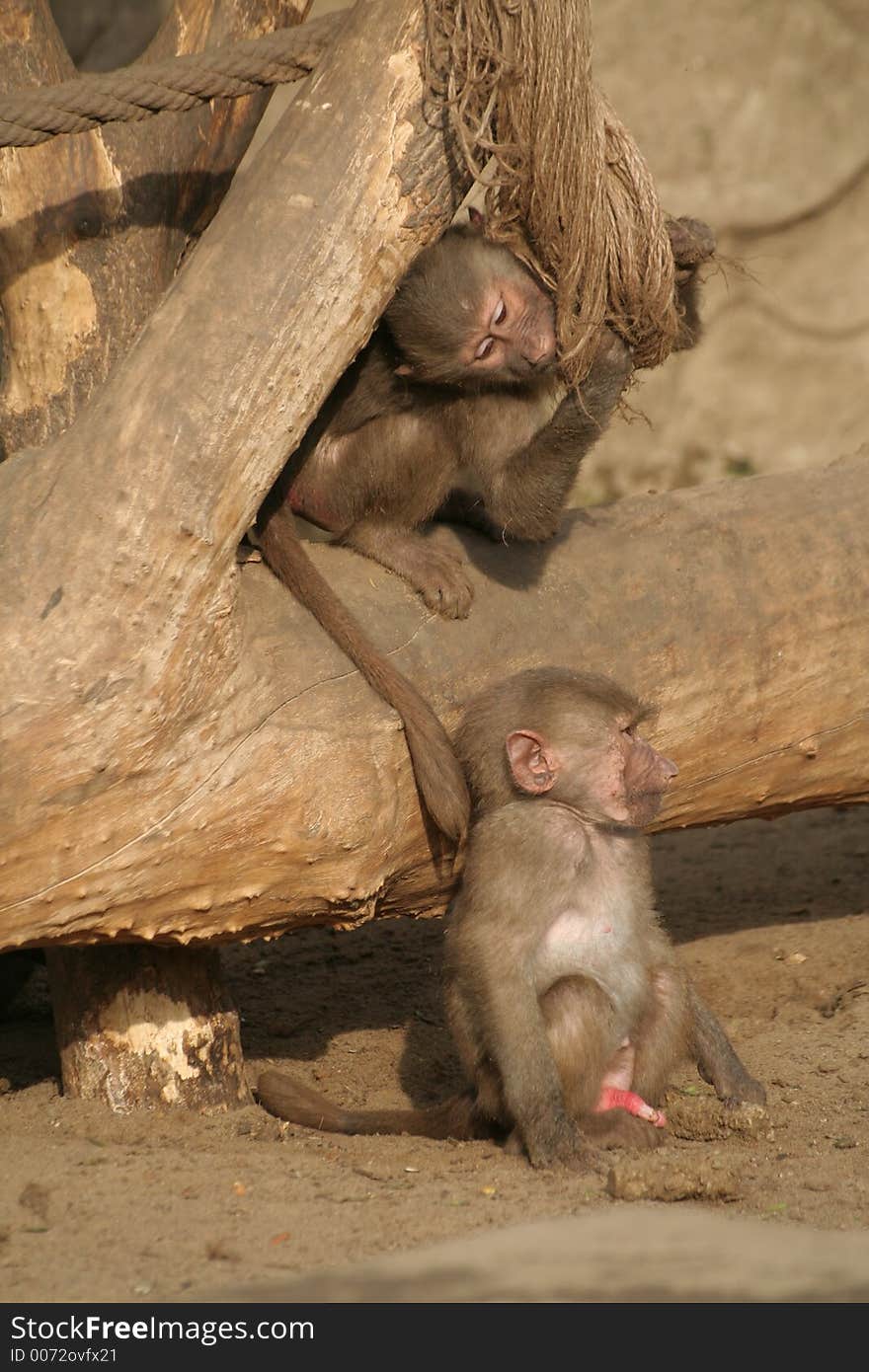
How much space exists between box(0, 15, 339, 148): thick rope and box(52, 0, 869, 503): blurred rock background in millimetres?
4964

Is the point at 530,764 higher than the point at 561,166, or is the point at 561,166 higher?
the point at 561,166

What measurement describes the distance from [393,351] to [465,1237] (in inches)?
91.4

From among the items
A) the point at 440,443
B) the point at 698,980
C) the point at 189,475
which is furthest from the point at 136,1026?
the point at 698,980

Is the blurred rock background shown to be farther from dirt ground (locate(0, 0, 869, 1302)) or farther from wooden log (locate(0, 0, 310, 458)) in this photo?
wooden log (locate(0, 0, 310, 458))

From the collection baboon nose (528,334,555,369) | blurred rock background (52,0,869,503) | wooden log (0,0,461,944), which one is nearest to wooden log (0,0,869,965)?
wooden log (0,0,461,944)

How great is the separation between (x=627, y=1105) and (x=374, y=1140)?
63 centimetres

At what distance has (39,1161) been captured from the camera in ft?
11.2

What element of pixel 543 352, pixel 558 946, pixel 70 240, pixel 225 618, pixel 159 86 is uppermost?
pixel 159 86

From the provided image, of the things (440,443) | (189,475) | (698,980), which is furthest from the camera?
(698,980)

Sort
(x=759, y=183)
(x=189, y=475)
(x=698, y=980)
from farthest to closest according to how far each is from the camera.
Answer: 1. (x=759, y=183)
2. (x=698, y=980)
3. (x=189, y=475)

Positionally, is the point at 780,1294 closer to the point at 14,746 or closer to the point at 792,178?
the point at 14,746

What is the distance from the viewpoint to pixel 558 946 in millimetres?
3734

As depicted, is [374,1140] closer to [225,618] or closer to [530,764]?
[530,764]

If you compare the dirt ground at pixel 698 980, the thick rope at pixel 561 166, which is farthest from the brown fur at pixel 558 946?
the thick rope at pixel 561 166
